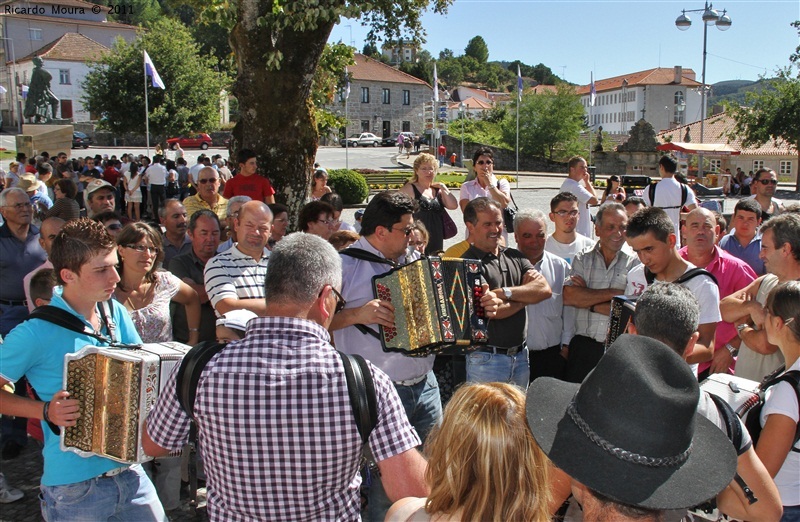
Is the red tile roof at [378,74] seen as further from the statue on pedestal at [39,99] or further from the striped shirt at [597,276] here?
the striped shirt at [597,276]

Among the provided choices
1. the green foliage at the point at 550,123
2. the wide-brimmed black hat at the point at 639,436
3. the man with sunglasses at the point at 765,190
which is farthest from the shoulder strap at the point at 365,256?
the green foliage at the point at 550,123

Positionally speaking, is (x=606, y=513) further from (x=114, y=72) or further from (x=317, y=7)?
(x=114, y=72)

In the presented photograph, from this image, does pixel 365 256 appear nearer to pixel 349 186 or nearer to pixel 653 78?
pixel 349 186

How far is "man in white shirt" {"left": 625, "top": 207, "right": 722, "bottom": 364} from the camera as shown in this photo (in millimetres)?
4570

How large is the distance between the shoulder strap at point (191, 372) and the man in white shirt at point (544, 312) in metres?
3.58

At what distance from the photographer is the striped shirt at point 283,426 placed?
252cm

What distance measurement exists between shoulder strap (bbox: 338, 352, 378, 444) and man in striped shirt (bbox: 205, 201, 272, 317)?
2.34 metres

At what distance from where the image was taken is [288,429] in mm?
2514

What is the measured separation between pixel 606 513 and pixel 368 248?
2.82 meters

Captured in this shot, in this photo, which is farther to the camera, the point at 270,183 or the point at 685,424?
the point at 270,183

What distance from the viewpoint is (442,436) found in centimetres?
226

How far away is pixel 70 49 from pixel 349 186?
2188 inches

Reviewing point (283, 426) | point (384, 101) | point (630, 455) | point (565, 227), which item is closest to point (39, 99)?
point (384, 101)

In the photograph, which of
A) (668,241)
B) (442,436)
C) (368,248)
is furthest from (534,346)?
(442,436)
